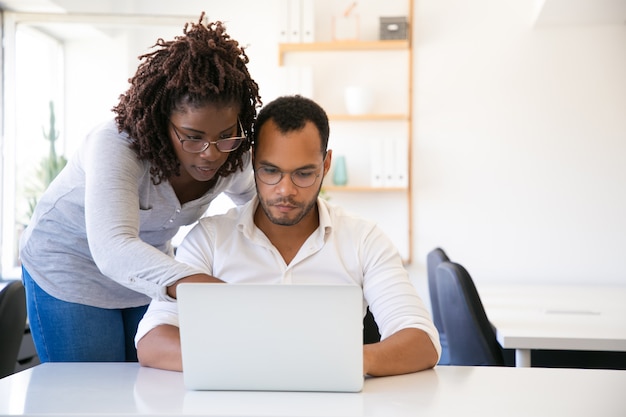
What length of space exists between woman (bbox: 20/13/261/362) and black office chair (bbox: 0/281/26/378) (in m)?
0.13

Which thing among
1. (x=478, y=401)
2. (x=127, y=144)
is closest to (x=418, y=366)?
(x=478, y=401)

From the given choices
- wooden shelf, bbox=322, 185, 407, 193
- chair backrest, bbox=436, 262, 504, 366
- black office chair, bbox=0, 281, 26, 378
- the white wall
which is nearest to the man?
black office chair, bbox=0, 281, 26, 378

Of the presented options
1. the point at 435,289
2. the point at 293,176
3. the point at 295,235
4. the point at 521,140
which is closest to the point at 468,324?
the point at 295,235

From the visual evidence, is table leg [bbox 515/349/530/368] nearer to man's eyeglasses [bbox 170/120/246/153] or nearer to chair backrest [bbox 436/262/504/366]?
chair backrest [bbox 436/262/504/366]

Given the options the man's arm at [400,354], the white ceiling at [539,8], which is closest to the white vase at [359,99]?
the white ceiling at [539,8]

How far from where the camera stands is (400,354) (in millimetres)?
1385

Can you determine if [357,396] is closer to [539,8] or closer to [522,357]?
[522,357]

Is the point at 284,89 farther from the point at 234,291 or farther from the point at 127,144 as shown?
the point at 234,291

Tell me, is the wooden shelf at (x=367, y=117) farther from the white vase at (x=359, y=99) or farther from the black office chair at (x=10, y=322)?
the black office chair at (x=10, y=322)

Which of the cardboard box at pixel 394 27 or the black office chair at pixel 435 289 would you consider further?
the cardboard box at pixel 394 27

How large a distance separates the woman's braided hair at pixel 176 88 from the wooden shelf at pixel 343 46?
2788 mm

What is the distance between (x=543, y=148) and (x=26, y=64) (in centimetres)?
311

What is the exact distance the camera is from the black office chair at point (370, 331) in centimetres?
171

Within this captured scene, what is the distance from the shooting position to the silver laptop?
45.1 inches
